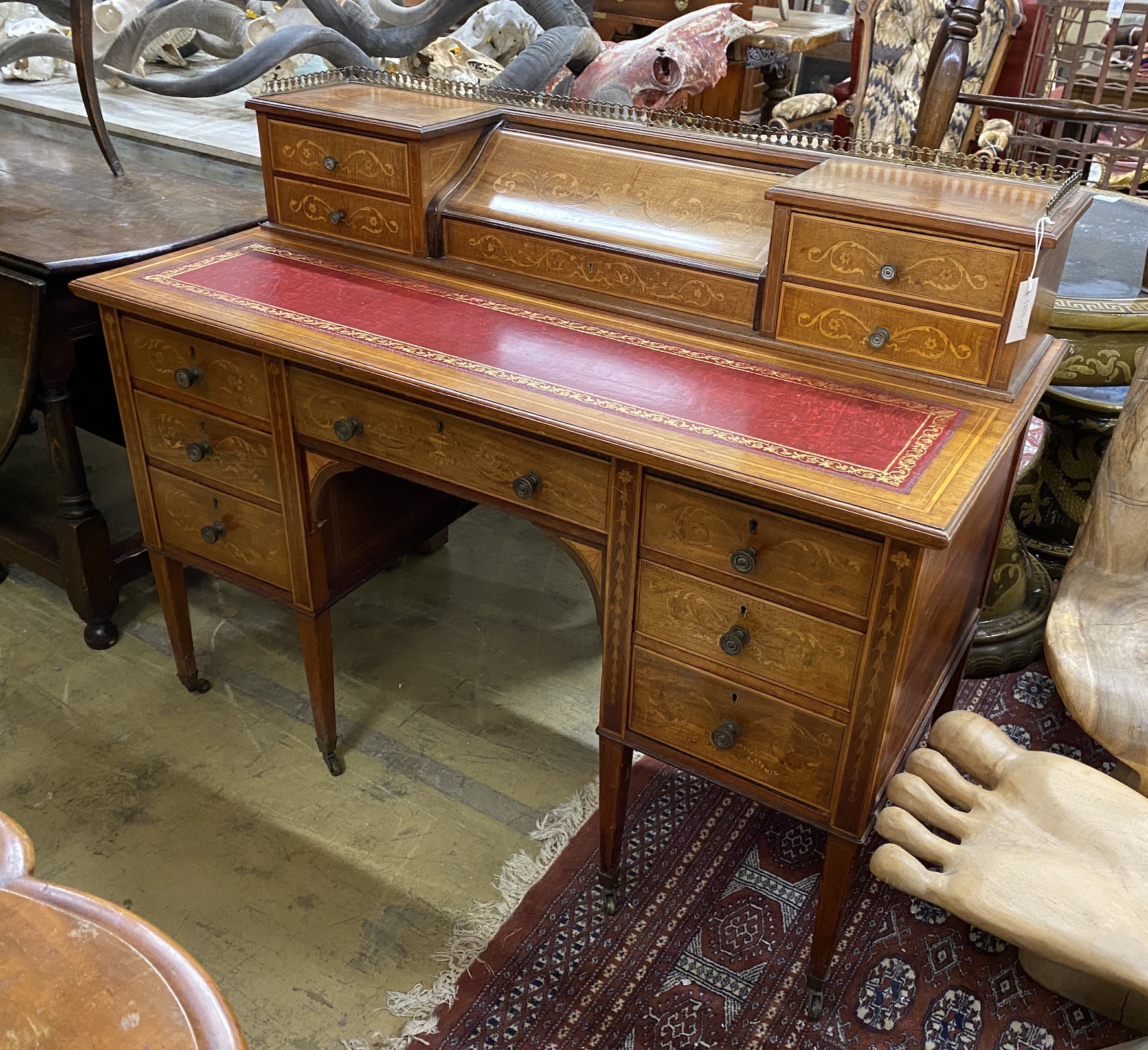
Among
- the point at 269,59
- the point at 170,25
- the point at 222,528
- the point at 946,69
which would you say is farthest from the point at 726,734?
the point at 170,25

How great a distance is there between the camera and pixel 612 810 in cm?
180

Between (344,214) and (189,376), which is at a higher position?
(344,214)

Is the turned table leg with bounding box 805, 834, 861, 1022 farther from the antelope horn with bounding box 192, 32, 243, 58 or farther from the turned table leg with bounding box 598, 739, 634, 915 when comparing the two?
the antelope horn with bounding box 192, 32, 243, 58

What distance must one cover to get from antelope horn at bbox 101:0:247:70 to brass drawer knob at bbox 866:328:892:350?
2594 millimetres

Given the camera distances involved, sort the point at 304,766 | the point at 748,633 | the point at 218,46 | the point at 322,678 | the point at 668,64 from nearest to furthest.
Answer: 1. the point at 748,633
2. the point at 322,678
3. the point at 304,766
4. the point at 218,46
5. the point at 668,64

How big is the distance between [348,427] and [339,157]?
0.57 metres

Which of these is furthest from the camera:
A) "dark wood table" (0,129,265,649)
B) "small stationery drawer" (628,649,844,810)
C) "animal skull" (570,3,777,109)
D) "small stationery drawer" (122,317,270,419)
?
"animal skull" (570,3,777,109)

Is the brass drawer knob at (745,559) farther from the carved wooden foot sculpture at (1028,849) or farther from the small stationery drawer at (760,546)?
the carved wooden foot sculpture at (1028,849)

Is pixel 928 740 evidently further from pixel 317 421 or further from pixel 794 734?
pixel 317 421

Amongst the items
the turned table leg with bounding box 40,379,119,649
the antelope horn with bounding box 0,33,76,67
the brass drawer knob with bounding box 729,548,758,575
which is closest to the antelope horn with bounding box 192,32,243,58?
the antelope horn with bounding box 0,33,76,67

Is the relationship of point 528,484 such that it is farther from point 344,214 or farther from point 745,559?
point 344,214

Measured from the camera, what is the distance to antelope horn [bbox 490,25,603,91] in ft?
9.09

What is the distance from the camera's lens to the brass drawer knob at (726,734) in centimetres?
153

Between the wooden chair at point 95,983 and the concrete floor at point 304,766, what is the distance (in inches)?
33.9
